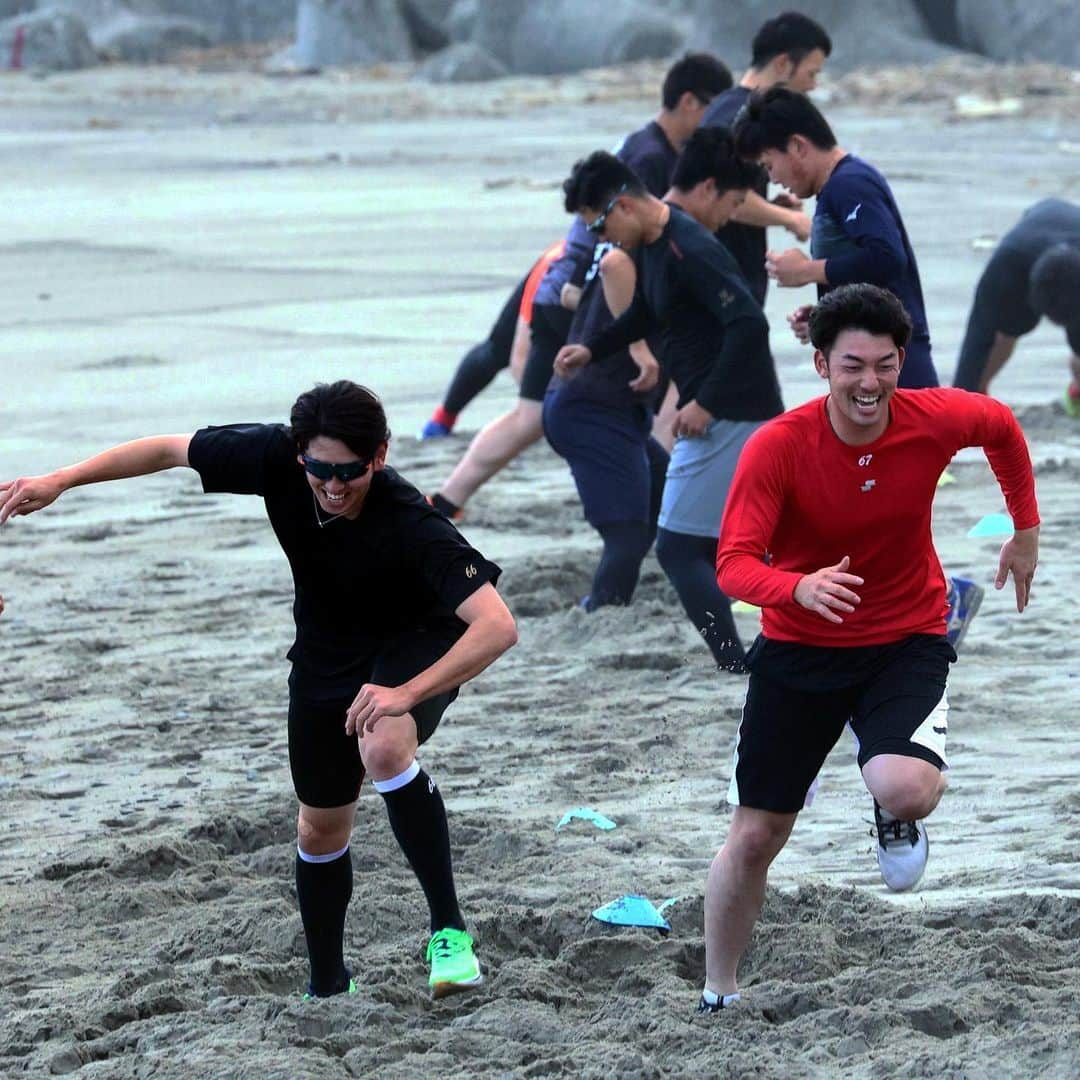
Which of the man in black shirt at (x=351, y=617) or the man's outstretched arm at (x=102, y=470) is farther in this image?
the man's outstretched arm at (x=102, y=470)

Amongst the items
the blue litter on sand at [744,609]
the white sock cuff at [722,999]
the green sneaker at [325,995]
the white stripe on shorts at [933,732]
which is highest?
the white stripe on shorts at [933,732]

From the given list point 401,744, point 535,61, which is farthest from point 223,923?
point 535,61

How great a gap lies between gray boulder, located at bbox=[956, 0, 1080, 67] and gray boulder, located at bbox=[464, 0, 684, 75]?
21.8ft

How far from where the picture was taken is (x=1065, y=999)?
4.27m

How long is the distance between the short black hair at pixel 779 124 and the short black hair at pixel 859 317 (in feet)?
6.72

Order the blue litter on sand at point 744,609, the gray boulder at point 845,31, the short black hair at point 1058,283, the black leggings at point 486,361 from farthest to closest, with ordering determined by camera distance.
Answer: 1. the gray boulder at point 845,31
2. the black leggings at point 486,361
3. the short black hair at point 1058,283
4. the blue litter on sand at point 744,609

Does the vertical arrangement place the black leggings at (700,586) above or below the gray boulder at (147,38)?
below

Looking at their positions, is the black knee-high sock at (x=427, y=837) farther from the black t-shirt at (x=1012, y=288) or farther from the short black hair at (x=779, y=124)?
the black t-shirt at (x=1012, y=288)

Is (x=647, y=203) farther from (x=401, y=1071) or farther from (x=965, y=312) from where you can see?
(x=965, y=312)

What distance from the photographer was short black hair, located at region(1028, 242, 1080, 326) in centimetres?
Answer: 989

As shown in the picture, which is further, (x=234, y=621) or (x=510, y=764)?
(x=234, y=621)

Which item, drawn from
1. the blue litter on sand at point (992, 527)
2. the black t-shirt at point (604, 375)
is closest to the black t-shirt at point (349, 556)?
the black t-shirt at point (604, 375)

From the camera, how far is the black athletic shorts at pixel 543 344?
828cm

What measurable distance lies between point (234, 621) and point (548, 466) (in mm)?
3053
